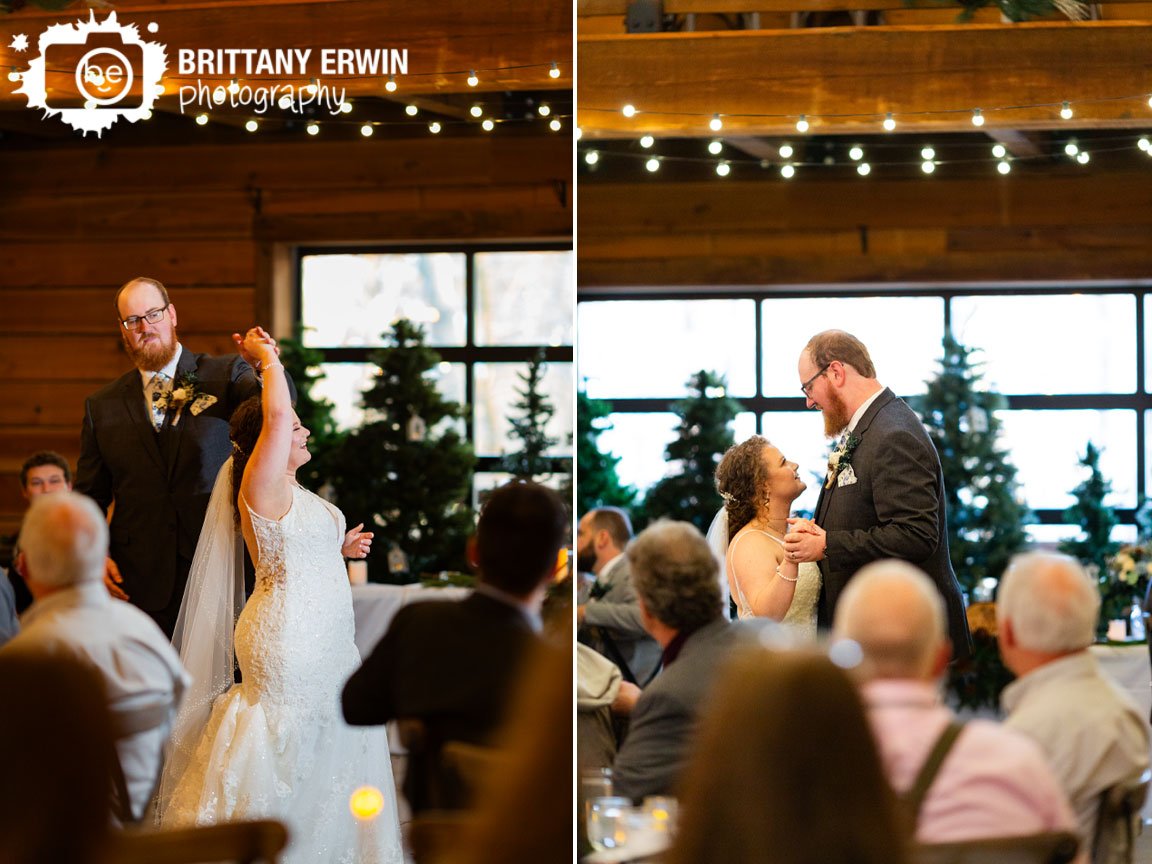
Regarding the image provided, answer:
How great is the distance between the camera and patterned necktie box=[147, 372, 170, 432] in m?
2.63

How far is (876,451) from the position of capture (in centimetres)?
254

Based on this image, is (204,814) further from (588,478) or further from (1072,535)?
(1072,535)

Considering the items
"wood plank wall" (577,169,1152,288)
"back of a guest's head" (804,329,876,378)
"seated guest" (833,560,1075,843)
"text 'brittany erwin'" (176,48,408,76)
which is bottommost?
"seated guest" (833,560,1075,843)

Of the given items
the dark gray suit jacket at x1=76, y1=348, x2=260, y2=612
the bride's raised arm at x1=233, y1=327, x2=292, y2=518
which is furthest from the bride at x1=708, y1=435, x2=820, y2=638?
the dark gray suit jacket at x1=76, y1=348, x2=260, y2=612

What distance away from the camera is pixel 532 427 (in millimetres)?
2758

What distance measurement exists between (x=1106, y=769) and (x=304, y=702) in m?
1.53

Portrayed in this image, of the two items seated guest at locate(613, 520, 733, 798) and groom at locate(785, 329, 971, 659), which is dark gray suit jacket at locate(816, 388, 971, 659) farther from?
seated guest at locate(613, 520, 733, 798)

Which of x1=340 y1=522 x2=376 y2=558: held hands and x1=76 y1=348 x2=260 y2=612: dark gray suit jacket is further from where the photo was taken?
x1=340 y1=522 x2=376 y2=558: held hands

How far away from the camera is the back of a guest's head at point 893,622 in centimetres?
217

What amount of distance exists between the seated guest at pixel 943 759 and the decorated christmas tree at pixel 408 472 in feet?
3.01

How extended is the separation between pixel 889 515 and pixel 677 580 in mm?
457

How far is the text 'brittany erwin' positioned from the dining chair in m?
1.85

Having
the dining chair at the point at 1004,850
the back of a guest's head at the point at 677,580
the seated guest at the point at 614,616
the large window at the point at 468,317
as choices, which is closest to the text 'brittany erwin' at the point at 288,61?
the large window at the point at 468,317

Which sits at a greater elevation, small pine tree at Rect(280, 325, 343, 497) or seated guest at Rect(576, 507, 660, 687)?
small pine tree at Rect(280, 325, 343, 497)
